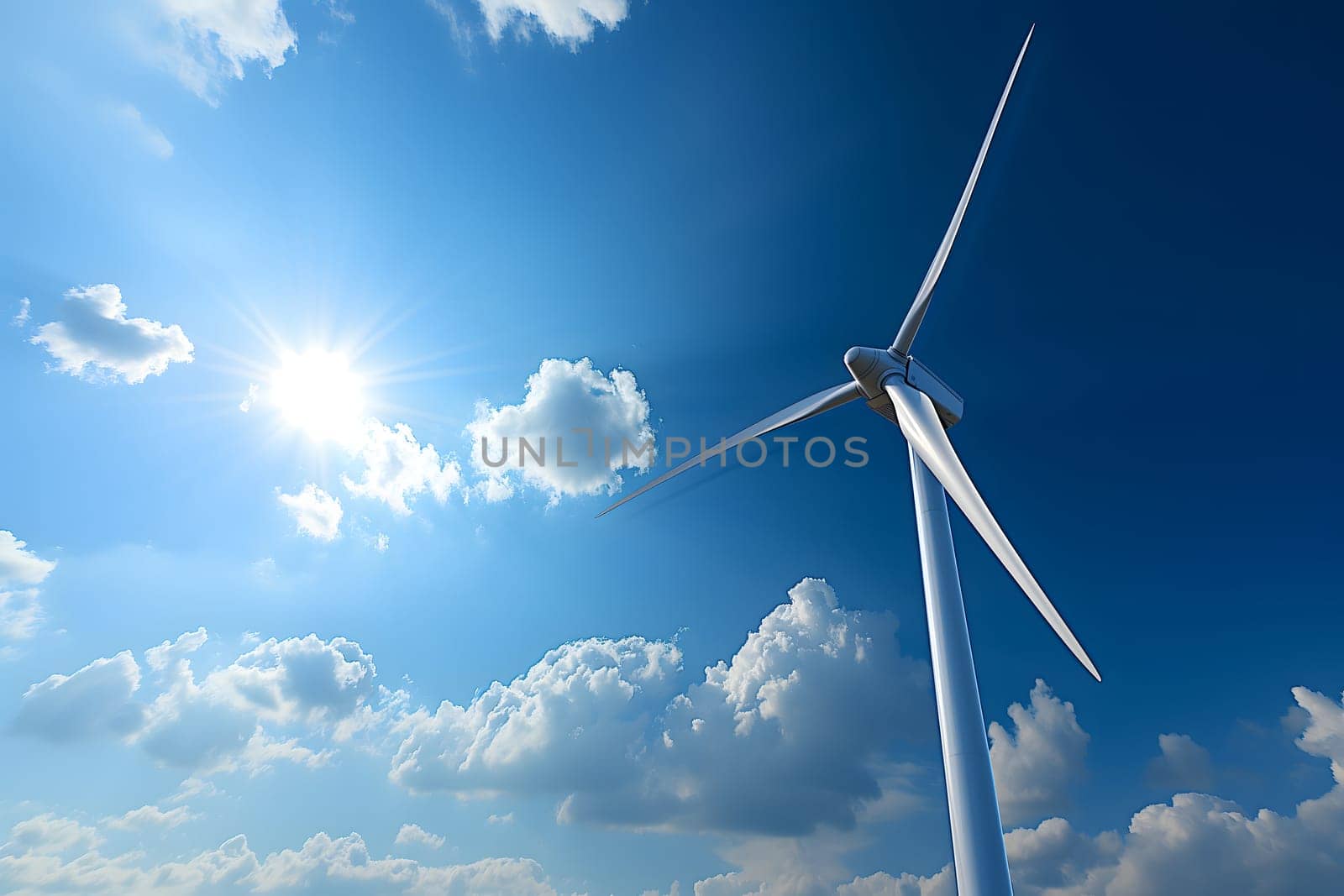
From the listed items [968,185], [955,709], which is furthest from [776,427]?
[955,709]

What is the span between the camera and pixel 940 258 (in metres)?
36.0

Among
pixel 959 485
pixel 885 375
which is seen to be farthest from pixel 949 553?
pixel 885 375

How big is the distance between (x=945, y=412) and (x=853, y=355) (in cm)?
673

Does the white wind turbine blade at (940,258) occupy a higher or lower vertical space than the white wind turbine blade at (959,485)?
higher

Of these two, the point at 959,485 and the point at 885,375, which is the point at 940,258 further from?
the point at 959,485

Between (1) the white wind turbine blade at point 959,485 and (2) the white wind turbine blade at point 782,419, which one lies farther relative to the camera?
(2) the white wind turbine blade at point 782,419

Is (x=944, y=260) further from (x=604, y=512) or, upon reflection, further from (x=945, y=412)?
(x=604, y=512)

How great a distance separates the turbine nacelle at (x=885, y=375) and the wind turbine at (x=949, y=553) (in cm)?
5

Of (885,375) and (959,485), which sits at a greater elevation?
(885,375)

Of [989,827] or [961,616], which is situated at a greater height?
[961,616]

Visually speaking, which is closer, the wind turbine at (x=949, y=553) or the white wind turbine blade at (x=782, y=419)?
the wind turbine at (x=949, y=553)

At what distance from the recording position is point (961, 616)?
26438mm

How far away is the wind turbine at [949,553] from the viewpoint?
21781mm

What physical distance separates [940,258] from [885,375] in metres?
7.77
